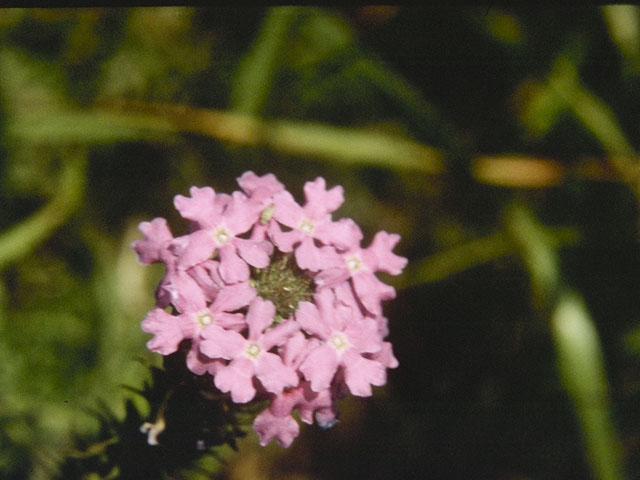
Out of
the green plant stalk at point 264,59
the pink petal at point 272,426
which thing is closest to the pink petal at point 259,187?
the pink petal at point 272,426

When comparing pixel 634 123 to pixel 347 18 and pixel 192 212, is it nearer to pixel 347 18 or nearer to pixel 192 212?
pixel 347 18

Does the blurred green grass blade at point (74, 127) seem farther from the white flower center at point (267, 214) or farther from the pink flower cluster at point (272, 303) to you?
the white flower center at point (267, 214)

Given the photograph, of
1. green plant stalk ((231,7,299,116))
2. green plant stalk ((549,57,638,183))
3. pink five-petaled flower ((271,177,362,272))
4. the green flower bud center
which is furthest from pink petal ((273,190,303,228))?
green plant stalk ((549,57,638,183))

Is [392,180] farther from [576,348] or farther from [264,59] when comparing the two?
[576,348]

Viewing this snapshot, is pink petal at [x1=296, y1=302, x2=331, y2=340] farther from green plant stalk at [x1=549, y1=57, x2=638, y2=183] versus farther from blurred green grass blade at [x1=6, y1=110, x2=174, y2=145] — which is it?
green plant stalk at [x1=549, y1=57, x2=638, y2=183]

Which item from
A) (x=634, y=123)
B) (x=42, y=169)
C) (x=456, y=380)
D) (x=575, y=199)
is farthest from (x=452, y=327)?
(x=42, y=169)
